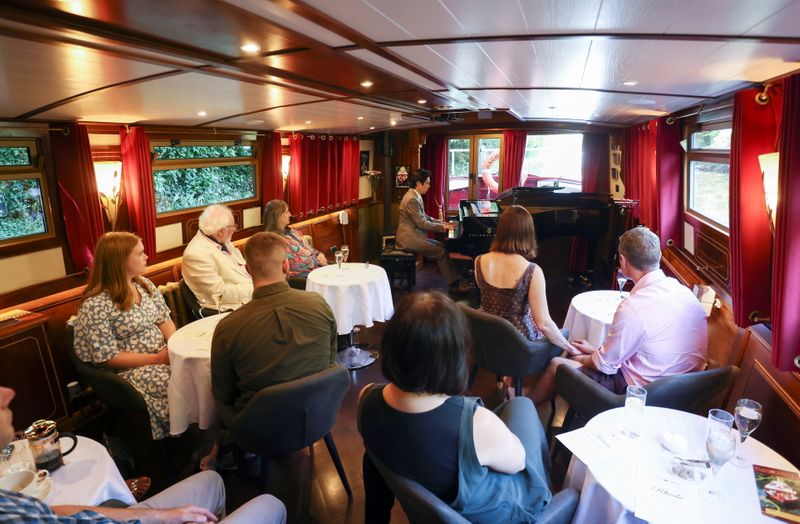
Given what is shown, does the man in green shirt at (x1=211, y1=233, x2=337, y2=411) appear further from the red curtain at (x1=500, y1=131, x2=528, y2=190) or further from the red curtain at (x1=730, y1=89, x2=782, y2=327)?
the red curtain at (x1=500, y1=131, x2=528, y2=190)

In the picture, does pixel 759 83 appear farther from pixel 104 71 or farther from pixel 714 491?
pixel 104 71

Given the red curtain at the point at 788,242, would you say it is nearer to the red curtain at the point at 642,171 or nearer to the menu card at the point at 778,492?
the menu card at the point at 778,492

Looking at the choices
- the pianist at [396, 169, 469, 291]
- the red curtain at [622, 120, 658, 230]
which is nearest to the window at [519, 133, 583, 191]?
the red curtain at [622, 120, 658, 230]

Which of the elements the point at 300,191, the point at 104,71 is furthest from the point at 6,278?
the point at 300,191

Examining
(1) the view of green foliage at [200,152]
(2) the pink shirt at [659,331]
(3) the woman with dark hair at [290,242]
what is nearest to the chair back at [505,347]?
(2) the pink shirt at [659,331]

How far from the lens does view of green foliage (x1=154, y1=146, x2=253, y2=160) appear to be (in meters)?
4.41

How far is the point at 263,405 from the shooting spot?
6.41 feet

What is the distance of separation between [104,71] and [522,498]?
222cm

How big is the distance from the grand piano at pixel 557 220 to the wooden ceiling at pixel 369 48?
278cm

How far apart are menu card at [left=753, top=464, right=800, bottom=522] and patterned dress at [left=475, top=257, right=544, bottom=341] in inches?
56.4

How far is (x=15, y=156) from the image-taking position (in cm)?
305

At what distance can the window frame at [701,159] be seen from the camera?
10.0 ft

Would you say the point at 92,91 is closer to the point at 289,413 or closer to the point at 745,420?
the point at 289,413

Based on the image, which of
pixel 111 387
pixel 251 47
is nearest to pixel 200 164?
pixel 111 387
